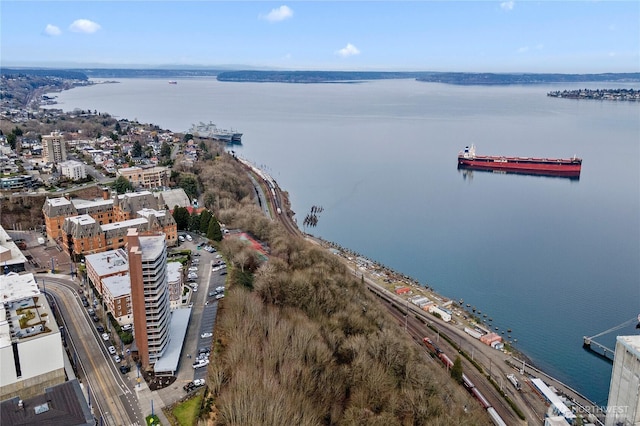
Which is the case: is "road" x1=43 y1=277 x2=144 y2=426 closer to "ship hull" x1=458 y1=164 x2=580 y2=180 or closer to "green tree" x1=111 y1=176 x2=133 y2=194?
"green tree" x1=111 y1=176 x2=133 y2=194

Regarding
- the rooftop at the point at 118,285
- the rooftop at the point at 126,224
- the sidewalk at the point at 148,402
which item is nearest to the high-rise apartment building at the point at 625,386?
the sidewalk at the point at 148,402

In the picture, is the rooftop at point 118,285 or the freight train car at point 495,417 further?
the rooftop at point 118,285

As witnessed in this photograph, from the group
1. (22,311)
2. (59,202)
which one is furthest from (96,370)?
(59,202)

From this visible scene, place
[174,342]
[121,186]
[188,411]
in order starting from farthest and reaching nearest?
1. [121,186]
2. [174,342]
3. [188,411]

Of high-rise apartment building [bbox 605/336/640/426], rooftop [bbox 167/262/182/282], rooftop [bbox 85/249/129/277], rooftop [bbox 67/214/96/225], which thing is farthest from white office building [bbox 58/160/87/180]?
high-rise apartment building [bbox 605/336/640/426]

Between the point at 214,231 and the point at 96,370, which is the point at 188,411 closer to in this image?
the point at 96,370

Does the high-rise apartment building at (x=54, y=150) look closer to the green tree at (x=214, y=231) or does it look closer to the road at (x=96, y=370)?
the green tree at (x=214, y=231)
